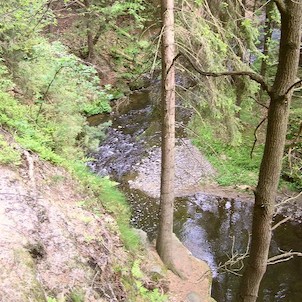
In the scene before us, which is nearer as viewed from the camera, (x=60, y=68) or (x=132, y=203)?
(x=60, y=68)

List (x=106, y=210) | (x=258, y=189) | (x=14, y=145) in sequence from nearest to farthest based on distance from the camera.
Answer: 1. (x=258, y=189)
2. (x=14, y=145)
3. (x=106, y=210)

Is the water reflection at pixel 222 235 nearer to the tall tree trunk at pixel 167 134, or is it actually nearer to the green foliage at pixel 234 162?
the green foliage at pixel 234 162

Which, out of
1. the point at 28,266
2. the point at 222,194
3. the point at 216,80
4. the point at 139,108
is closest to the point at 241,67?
the point at 216,80

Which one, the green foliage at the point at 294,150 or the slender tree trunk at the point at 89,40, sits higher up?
the slender tree trunk at the point at 89,40

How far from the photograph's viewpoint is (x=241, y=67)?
6977 mm

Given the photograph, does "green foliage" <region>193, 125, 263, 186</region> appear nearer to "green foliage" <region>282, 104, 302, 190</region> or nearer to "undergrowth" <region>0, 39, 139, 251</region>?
"green foliage" <region>282, 104, 302, 190</region>

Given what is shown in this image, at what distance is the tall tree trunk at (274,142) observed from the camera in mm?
2988

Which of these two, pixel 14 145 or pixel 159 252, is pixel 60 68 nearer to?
pixel 14 145

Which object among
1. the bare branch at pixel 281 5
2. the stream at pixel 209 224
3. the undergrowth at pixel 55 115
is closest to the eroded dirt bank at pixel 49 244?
the undergrowth at pixel 55 115

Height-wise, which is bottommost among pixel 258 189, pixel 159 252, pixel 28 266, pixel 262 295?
pixel 262 295

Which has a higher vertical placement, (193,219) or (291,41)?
(291,41)

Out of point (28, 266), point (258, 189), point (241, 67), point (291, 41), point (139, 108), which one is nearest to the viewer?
point (291, 41)

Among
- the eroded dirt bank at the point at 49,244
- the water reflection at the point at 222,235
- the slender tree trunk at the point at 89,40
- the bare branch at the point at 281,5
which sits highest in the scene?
the slender tree trunk at the point at 89,40

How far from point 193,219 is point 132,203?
6.62 ft
